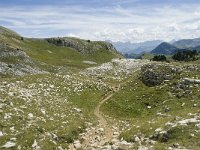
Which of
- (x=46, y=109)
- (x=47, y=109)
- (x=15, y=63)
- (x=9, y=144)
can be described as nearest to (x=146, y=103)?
(x=47, y=109)

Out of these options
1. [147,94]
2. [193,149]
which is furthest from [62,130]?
[147,94]

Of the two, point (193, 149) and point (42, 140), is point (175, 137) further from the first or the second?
point (42, 140)

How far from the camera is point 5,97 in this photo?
35656mm

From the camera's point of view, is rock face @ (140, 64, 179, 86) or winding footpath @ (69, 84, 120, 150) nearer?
winding footpath @ (69, 84, 120, 150)

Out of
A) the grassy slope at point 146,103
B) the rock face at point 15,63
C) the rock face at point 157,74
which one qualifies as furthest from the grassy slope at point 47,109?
the rock face at point 15,63

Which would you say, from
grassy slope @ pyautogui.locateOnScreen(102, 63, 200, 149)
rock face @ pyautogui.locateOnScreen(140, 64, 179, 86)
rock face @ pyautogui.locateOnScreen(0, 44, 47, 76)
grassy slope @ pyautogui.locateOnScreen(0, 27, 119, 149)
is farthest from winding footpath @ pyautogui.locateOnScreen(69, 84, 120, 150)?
rock face @ pyautogui.locateOnScreen(0, 44, 47, 76)

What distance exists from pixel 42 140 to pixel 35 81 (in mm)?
23497

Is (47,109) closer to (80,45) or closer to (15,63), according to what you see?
(15,63)

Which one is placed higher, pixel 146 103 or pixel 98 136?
pixel 146 103

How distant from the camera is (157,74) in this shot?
5159cm

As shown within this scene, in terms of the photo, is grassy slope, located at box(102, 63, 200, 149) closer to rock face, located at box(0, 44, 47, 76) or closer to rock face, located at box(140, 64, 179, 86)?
rock face, located at box(140, 64, 179, 86)

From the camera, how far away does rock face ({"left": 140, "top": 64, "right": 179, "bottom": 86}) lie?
50375 mm

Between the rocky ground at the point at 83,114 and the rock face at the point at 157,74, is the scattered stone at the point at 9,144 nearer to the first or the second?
the rocky ground at the point at 83,114

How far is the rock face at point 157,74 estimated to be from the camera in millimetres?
50375
